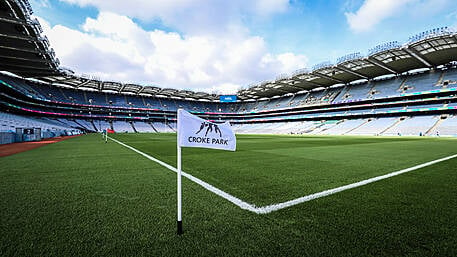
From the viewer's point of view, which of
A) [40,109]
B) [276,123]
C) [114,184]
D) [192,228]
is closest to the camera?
[192,228]

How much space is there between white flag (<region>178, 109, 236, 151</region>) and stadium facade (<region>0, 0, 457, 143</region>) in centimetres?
2422

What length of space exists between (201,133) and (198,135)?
6 cm

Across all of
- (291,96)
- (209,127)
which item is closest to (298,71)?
(291,96)

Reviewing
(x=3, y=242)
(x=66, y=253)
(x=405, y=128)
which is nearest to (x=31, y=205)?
(x=3, y=242)

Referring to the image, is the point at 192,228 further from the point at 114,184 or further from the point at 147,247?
the point at 114,184

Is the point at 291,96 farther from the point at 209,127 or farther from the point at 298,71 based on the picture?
the point at 209,127

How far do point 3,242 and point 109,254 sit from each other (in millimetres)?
1228

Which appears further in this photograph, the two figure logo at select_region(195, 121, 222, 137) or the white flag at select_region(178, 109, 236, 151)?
the two figure logo at select_region(195, 121, 222, 137)

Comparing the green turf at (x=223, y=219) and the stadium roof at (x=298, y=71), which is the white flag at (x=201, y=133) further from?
the stadium roof at (x=298, y=71)

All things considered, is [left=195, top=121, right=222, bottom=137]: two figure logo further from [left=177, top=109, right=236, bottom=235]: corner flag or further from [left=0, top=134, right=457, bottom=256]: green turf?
[left=0, top=134, right=457, bottom=256]: green turf

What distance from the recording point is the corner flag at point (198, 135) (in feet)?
7.47

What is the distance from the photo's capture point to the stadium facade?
93.5ft

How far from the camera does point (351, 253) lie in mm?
1801

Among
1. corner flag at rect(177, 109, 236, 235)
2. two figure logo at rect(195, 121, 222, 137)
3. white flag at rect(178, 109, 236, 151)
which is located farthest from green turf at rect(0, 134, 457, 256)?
two figure logo at rect(195, 121, 222, 137)
